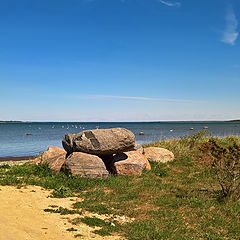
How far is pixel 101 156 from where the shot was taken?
16.4 meters

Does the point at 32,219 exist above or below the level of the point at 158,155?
below

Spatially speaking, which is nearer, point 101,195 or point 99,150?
point 101,195

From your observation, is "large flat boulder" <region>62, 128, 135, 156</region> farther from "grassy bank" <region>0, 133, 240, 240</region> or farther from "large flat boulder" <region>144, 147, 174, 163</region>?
"large flat boulder" <region>144, 147, 174, 163</region>

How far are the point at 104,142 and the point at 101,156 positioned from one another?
5.21 feet

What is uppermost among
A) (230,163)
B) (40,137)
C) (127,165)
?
(230,163)

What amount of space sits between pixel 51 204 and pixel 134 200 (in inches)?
125

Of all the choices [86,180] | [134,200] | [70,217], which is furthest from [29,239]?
[86,180]

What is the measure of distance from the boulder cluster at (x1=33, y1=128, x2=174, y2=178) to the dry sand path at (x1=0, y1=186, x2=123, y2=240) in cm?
281

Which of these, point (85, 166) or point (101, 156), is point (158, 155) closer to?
point (101, 156)

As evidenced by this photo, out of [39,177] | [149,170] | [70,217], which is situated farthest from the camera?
[149,170]

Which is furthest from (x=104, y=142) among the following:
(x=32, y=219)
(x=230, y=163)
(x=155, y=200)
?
(x=32, y=219)

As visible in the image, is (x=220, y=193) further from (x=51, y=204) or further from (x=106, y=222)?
(x=51, y=204)

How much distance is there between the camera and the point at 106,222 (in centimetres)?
866

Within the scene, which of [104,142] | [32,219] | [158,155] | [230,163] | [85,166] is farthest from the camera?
[158,155]
